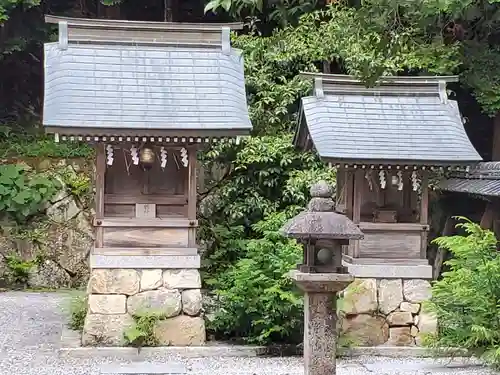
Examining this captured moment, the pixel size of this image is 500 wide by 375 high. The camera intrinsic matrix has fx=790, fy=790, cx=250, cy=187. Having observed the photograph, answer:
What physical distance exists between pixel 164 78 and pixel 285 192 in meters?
4.53

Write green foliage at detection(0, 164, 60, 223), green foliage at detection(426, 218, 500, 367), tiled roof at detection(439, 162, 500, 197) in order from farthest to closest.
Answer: green foliage at detection(0, 164, 60, 223)
tiled roof at detection(439, 162, 500, 197)
green foliage at detection(426, 218, 500, 367)

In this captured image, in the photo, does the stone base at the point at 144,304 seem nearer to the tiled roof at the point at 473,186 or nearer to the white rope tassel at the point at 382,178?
the white rope tassel at the point at 382,178

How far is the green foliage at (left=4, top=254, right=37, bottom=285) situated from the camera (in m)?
17.2

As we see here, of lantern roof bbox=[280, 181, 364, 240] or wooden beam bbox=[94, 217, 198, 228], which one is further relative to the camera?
wooden beam bbox=[94, 217, 198, 228]

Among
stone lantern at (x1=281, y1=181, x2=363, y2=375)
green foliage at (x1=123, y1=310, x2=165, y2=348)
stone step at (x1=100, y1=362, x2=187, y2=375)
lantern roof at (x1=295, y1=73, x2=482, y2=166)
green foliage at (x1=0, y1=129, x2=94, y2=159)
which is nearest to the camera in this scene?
stone lantern at (x1=281, y1=181, x2=363, y2=375)

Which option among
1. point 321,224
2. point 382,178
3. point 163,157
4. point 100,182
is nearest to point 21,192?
point 100,182

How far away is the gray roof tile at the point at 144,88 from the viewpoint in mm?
10578

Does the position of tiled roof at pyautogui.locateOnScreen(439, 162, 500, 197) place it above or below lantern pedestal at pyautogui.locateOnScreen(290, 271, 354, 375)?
above

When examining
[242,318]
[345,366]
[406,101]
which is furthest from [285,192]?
[345,366]

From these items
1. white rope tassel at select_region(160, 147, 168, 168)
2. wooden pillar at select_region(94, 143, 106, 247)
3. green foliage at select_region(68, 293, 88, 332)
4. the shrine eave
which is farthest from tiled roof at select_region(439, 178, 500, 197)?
green foliage at select_region(68, 293, 88, 332)

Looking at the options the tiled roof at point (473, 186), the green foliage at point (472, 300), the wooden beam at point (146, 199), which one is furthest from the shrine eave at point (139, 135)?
the tiled roof at point (473, 186)

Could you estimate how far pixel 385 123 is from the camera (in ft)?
39.4

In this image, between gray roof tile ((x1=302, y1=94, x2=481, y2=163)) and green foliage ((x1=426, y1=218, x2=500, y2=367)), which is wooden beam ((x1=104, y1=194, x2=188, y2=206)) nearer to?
gray roof tile ((x1=302, y1=94, x2=481, y2=163))

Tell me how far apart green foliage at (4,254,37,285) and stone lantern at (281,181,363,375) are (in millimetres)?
11148
